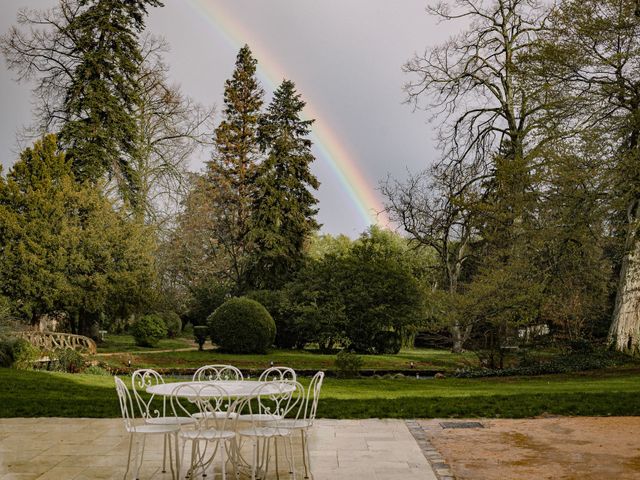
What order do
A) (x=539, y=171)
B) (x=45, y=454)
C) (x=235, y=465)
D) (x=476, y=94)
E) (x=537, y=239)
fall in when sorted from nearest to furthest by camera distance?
(x=235, y=465)
(x=45, y=454)
(x=539, y=171)
(x=537, y=239)
(x=476, y=94)

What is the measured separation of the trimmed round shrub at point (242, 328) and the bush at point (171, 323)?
8.69 metres

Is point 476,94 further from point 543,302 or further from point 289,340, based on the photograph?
point 289,340

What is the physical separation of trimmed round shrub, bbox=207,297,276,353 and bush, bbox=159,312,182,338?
28.5 ft

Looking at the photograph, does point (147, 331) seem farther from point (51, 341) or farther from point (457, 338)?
point (457, 338)

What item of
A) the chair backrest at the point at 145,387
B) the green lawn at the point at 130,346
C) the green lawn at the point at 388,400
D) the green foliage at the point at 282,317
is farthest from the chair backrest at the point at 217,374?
the green foliage at the point at 282,317

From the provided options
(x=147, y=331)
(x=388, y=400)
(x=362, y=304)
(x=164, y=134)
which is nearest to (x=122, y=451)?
(x=388, y=400)

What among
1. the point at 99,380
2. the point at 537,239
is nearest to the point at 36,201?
the point at 99,380

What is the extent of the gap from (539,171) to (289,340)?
1472 centimetres

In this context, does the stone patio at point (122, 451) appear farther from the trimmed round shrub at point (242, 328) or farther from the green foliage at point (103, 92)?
the green foliage at point (103, 92)

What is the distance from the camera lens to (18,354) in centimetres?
1586

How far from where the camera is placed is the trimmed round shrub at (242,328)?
77.1 ft

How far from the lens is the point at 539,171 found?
52.5 ft

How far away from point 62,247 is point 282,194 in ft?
41.8

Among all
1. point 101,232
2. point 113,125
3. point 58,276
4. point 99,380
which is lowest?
point 99,380
